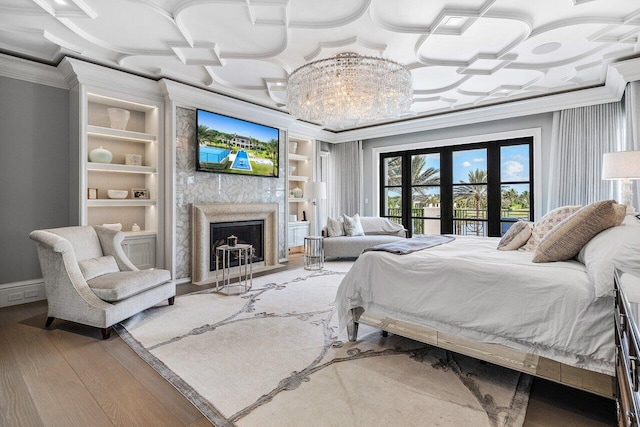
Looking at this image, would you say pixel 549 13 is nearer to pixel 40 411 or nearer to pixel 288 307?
pixel 288 307

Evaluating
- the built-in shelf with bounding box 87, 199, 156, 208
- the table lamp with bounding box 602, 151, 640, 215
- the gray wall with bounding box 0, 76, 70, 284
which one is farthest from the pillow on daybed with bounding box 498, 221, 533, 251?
the gray wall with bounding box 0, 76, 70, 284

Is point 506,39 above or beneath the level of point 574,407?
above

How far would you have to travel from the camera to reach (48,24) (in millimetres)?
2967

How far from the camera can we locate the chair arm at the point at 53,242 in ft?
8.96

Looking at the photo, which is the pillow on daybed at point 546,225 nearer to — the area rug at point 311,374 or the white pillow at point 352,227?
the area rug at point 311,374

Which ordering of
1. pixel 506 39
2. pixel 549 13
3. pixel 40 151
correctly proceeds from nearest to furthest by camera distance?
pixel 549 13 → pixel 506 39 → pixel 40 151

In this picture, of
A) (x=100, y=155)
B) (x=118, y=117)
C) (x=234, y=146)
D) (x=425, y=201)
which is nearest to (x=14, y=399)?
(x=100, y=155)

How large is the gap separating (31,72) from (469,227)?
681cm

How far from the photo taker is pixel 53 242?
2.74m

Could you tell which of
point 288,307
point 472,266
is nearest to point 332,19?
point 472,266

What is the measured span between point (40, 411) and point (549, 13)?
181 inches

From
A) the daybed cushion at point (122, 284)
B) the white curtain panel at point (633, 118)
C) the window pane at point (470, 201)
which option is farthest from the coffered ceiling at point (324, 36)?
the daybed cushion at point (122, 284)

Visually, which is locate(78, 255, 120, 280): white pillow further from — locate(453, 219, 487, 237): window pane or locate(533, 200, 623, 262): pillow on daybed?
locate(453, 219, 487, 237): window pane

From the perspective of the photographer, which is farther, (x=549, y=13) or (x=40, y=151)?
(x=40, y=151)
